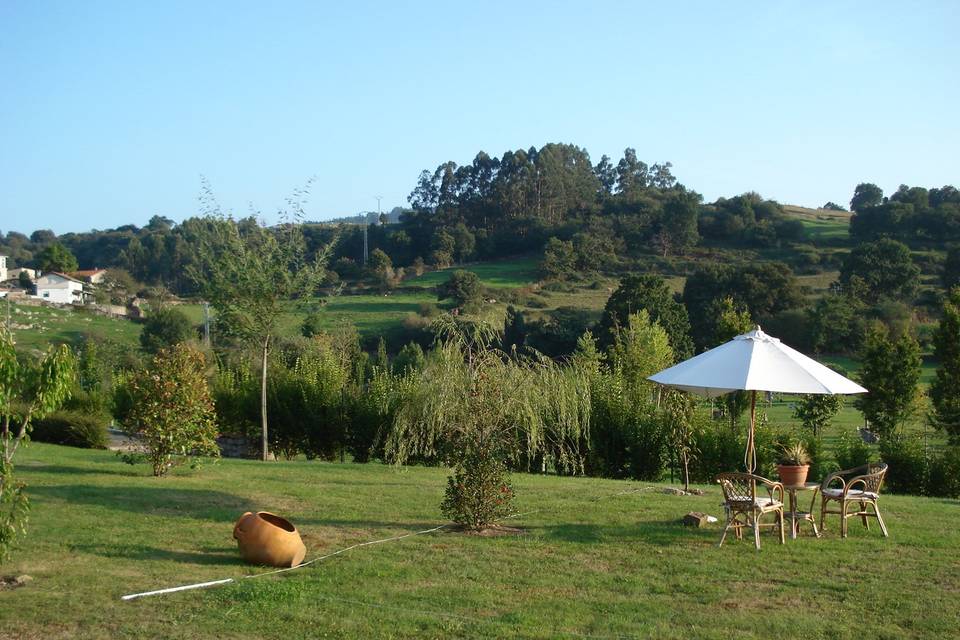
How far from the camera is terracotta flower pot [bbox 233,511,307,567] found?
6.96m

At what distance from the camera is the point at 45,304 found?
181 feet

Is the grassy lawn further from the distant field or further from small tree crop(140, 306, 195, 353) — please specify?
the distant field

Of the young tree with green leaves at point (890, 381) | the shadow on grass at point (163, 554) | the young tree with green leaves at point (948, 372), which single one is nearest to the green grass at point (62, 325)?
the young tree with green leaves at point (890, 381)

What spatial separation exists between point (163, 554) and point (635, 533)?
14.3 ft

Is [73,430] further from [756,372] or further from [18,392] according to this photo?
[756,372]

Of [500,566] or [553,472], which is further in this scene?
[553,472]

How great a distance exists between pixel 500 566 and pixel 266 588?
191 cm

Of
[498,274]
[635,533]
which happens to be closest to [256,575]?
[635,533]

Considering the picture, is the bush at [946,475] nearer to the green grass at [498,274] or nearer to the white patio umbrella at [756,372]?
the white patio umbrella at [756,372]

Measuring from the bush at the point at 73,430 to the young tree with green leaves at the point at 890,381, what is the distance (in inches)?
810

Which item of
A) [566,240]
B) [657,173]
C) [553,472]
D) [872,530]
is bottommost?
[553,472]

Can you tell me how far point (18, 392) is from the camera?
6137 mm

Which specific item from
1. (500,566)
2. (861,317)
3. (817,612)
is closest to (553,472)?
(500,566)

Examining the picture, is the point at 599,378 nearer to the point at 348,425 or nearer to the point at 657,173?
the point at 348,425
